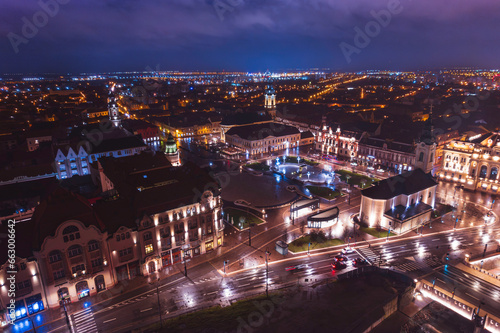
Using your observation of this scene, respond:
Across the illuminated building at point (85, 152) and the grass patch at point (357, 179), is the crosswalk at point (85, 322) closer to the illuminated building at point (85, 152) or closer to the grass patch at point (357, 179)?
the illuminated building at point (85, 152)

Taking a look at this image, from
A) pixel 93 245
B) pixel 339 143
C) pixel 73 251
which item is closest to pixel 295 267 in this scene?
pixel 93 245

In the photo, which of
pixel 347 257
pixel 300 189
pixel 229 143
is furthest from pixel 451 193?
pixel 229 143

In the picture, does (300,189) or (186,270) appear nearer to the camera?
(186,270)

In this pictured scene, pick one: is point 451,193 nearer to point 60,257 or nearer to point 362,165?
point 362,165

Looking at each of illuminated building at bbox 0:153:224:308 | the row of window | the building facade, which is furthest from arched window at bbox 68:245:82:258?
the building facade

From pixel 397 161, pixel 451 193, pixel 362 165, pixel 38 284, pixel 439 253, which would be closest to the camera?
pixel 38 284

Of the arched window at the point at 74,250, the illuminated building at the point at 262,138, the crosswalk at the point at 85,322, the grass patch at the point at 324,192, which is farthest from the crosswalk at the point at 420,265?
the illuminated building at the point at 262,138
